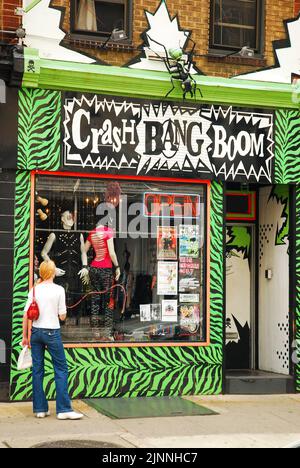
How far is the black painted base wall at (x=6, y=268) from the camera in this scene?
412 inches

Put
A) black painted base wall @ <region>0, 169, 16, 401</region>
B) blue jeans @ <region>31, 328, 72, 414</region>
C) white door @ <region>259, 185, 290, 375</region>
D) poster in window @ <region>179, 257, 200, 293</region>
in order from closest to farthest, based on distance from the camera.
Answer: blue jeans @ <region>31, 328, 72, 414</region>
black painted base wall @ <region>0, 169, 16, 401</region>
poster in window @ <region>179, 257, 200, 293</region>
white door @ <region>259, 185, 290, 375</region>

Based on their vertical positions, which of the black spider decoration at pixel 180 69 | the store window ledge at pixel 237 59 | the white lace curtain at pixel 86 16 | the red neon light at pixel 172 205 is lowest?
the red neon light at pixel 172 205

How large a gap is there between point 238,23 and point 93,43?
2.44m

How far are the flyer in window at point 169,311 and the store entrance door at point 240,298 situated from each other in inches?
59.6

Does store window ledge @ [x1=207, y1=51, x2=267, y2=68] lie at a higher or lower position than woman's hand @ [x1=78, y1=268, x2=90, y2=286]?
higher

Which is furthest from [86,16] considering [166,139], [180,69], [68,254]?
[68,254]

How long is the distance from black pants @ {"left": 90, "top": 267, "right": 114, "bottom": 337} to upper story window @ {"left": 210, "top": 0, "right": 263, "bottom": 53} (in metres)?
3.95

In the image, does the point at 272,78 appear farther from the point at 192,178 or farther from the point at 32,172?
the point at 32,172

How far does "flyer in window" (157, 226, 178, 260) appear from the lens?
11.6 metres

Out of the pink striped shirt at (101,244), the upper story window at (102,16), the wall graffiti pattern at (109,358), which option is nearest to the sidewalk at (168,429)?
the wall graffiti pattern at (109,358)

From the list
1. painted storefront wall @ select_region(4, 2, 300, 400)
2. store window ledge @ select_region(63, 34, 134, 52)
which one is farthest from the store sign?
store window ledge @ select_region(63, 34, 134, 52)

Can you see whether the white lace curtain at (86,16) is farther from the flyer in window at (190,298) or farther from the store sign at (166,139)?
the flyer in window at (190,298)

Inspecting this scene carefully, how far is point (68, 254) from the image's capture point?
11133 mm

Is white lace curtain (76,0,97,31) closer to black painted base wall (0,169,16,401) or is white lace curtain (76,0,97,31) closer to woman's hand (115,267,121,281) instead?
black painted base wall (0,169,16,401)
